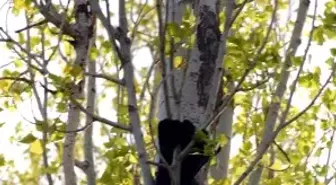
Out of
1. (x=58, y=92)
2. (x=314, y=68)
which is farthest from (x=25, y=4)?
(x=314, y=68)

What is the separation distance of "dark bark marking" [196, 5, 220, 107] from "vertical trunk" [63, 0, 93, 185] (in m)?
0.53

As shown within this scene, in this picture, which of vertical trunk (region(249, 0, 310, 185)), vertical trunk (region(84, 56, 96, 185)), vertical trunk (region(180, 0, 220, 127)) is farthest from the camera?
vertical trunk (region(84, 56, 96, 185))

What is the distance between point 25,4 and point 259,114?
1175 millimetres

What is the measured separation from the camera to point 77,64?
2.59 meters

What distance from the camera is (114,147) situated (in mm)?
2232

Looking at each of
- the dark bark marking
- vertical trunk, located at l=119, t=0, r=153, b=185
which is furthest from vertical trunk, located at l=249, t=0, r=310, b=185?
vertical trunk, located at l=119, t=0, r=153, b=185

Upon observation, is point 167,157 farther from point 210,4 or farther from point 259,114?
point 259,114

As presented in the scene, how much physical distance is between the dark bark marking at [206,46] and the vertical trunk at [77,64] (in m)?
0.53

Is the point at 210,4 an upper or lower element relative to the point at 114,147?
upper

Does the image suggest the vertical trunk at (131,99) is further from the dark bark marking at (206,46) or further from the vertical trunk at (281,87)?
the vertical trunk at (281,87)

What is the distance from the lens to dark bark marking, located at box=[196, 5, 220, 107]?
2.17 meters

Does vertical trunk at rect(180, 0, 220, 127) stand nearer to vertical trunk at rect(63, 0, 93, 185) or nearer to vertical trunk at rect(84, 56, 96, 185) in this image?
vertical trunk at rect(63, 0, 93, 185)

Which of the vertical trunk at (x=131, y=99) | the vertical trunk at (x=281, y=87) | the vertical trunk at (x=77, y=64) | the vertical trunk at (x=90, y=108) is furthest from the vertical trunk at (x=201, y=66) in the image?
the vertical trunk at (x=90, y=108)

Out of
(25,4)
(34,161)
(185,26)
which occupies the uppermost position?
(25,4)
